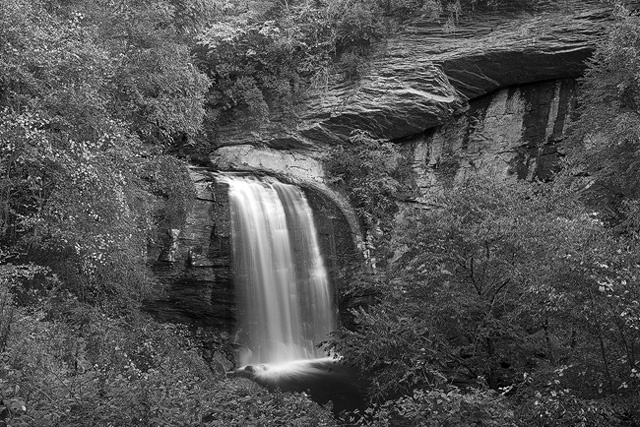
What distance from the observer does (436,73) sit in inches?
682

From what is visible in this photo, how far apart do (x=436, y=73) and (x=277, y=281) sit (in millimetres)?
8131

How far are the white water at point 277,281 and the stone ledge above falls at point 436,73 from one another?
13.3ft

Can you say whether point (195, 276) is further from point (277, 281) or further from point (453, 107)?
point (453, 107)

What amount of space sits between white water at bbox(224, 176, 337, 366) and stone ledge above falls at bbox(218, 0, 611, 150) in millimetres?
4058

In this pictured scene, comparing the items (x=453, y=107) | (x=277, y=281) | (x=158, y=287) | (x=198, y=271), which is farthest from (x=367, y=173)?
(x=158, y=287)

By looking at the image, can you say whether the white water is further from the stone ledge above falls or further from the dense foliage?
the stone ledge above falls

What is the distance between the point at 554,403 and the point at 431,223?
3.63 meters

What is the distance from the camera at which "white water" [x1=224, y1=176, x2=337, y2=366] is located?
13.0m

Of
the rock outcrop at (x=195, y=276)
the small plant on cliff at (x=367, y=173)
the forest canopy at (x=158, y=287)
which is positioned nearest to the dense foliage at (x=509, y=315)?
the forest canopy at (x=158, y=287)

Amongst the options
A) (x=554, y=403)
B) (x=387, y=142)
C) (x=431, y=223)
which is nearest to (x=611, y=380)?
(x=554, y=403)

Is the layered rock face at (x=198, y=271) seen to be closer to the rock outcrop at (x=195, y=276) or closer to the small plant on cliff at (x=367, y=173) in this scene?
the rock outcrop at (x=195, y=276)

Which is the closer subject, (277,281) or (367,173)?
(277,281)

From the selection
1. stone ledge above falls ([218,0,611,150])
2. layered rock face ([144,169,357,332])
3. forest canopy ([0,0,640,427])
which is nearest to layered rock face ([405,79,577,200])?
stone ledge above falls ([218,0,611,150])

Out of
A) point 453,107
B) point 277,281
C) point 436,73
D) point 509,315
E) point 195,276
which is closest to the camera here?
point 509,315
